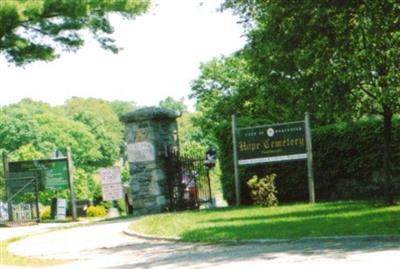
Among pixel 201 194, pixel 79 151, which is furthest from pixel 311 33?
pixel 79 151

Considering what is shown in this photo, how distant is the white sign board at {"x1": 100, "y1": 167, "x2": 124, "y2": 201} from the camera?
22.8 metres

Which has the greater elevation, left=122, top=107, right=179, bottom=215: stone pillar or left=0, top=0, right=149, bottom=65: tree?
left=0, top=0, right=149, bottom=65: tree

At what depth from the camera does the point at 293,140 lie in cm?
1922

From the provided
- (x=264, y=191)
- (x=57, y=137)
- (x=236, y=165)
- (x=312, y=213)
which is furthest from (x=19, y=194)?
(x=57, y=137)

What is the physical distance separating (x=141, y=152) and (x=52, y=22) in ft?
26.9

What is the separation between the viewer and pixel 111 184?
22.9 m

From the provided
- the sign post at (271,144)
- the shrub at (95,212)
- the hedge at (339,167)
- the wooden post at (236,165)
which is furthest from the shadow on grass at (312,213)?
the shrub at (95,212)

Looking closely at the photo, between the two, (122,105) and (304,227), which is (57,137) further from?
(304,227)

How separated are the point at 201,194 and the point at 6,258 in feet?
34.7

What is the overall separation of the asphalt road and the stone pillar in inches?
216

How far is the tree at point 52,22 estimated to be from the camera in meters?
10.6

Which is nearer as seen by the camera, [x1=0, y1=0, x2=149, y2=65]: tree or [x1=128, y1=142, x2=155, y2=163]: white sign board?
[x1=0, y1=0, x2=149, y2=65]: tree

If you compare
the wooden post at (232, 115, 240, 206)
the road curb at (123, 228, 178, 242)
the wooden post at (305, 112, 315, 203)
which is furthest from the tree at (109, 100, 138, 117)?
the road curb at (123, 228, 178, 242)

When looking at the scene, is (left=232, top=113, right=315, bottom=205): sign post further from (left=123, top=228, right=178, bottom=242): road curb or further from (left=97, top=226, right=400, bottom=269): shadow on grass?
(left=97, top=226, right=400, bottom=269): shadow on grass
